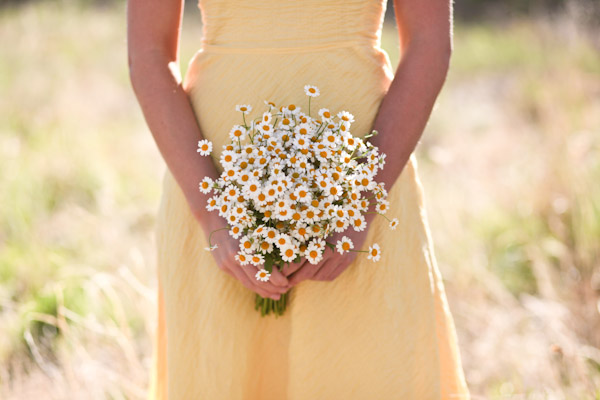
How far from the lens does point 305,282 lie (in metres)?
1.52

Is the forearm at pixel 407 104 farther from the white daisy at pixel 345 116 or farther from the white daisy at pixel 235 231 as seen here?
the white daisy at pixel 235 231

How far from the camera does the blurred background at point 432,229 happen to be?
285cm

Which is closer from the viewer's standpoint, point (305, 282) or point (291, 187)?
point (291, 187)


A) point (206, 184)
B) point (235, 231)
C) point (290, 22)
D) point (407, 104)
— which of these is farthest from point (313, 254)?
point (290, 22)

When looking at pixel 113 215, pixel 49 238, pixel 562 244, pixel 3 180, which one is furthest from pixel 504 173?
pixel 3 180

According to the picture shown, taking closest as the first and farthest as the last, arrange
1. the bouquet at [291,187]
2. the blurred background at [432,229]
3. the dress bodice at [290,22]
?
the bouquet at [291,187] → the dress bodice at [290,22] → the blurred background at [432,229]

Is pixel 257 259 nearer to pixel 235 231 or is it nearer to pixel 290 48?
pixel 235 231

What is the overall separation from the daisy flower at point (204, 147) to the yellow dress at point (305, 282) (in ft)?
0.42

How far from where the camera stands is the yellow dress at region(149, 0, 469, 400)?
1502 millimetres

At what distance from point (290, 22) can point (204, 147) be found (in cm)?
36

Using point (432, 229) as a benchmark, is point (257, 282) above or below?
above

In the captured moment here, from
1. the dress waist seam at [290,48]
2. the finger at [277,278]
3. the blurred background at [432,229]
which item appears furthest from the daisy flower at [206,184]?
the blurred background at [432,229]

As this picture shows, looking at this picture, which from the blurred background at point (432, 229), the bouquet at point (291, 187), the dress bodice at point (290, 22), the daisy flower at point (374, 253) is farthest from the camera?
the blurred background at point (432, 229)

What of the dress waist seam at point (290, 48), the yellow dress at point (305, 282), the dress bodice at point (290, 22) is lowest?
the yellow dress at point (305, 282)
